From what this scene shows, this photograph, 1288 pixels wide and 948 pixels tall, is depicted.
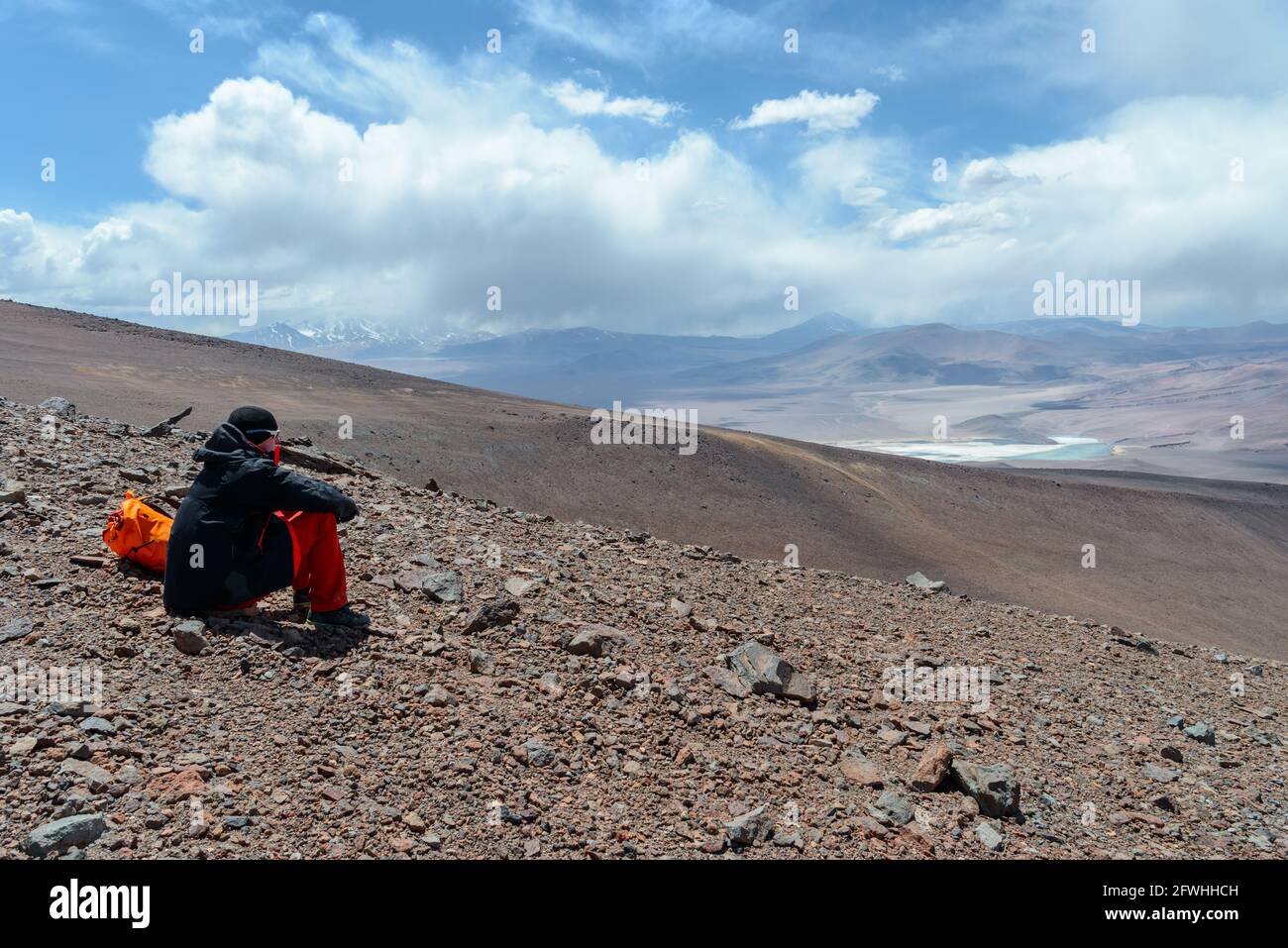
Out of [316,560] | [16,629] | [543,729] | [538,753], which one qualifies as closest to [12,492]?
[16,629]

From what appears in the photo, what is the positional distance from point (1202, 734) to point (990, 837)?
328 centimetres

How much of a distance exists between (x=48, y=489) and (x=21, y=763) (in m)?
4.01

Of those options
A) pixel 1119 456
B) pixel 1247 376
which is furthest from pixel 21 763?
pixel 1247 376

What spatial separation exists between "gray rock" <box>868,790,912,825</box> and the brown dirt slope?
1322 cm

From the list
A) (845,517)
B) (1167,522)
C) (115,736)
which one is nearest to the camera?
(115,736)

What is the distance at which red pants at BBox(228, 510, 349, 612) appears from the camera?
4.55m

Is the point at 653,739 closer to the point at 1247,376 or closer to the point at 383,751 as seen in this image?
the point at 383,751

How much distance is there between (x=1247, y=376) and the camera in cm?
17312

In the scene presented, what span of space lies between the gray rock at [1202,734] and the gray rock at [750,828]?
4.27 metres

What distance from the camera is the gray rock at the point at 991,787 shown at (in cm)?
425

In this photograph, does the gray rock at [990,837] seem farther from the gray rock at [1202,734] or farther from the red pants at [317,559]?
the red pants at [317,559]

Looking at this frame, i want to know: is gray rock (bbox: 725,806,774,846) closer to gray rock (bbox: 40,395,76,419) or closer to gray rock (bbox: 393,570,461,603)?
gray rock (bbox: 393,570,461,603)

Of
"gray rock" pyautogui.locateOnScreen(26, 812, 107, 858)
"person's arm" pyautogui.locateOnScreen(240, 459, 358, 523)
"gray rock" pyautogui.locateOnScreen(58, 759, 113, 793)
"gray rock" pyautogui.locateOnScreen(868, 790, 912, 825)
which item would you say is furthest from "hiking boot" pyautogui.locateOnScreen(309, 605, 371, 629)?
"gray rock" pyautogui.locateOnScreen(868, 790, 912, 825)
